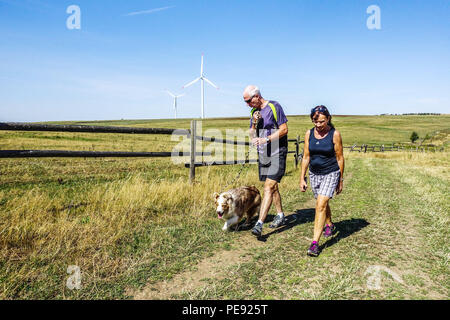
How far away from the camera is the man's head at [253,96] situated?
449cm

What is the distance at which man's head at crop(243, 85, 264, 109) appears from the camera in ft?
14.7

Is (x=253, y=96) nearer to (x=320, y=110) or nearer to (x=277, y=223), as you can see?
(x=320, y=110)

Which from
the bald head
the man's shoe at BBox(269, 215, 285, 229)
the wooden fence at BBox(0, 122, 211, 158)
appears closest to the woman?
the bald head

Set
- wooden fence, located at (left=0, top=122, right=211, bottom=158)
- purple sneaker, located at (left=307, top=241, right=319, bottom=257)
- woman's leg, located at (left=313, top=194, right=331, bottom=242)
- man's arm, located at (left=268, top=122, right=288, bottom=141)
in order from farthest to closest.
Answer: wooden fence, located at (left=0, top=122, right=211, bottom=158)
man's arm, located at (left=268, top=122, right=288, bottom=141)
woman's leg, located at (left=313, top=194, right=331, bottom=242)
purple sneaker, located at (left=307, top=241, right=319, bottom=257)

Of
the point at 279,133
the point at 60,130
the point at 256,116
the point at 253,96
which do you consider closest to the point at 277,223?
the point at 279,133

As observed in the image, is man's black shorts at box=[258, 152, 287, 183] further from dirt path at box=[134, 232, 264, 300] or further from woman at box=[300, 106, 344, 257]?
dirt path at box=[134, 232, 264, 300]

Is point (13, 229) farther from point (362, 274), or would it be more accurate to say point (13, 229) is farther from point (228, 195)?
point (362, 274)

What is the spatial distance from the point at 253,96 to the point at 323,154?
1430 millimetres

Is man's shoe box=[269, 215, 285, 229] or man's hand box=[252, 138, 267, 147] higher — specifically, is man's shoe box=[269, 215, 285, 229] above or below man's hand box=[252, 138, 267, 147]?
below

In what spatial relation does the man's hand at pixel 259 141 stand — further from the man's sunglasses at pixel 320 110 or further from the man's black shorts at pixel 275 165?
the man's sunglasses at pixel 320 110

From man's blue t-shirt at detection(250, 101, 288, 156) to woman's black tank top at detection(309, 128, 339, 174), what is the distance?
1.94ft

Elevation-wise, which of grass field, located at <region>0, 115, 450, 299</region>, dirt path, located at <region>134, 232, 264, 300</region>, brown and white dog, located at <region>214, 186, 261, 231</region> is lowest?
dirt path, located at <region>134, 232, 264, 300</region>
